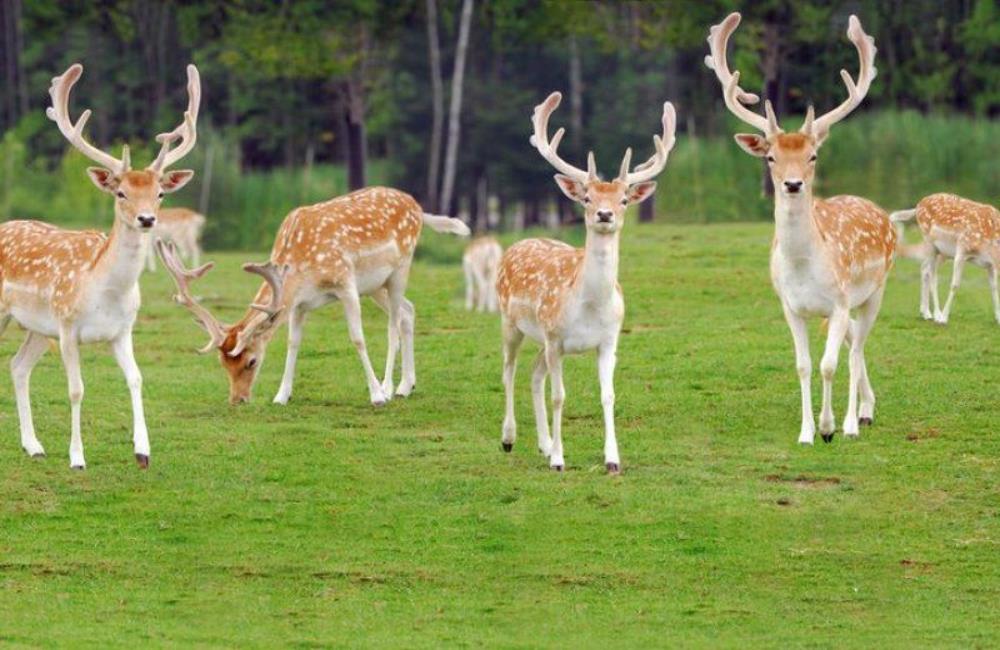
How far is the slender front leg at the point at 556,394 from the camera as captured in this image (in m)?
13.2

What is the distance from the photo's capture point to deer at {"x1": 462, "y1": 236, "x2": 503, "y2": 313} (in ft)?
76.1

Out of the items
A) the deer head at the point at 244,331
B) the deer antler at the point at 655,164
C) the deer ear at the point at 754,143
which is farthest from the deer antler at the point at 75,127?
the deer ear at the point at 754,143

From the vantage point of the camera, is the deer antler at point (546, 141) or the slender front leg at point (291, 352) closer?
the deer antler at point (546, 141)

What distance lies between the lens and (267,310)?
1599cm

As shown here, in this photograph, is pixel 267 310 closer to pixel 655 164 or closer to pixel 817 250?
pixel 655 164

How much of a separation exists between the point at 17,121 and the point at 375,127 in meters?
7.48

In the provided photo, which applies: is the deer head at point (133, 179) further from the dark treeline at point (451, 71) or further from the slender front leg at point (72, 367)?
the dark treeline at point (451, 71)

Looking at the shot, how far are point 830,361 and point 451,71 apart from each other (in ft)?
94.1

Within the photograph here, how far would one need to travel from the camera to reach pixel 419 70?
41719mm

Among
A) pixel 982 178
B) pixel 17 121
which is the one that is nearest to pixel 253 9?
pixel 17 121

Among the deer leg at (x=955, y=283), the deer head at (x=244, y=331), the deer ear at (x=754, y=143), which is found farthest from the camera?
the deer leg at (x=955, y=283)

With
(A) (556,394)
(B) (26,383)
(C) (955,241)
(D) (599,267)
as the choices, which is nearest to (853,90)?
(D) (599,267)

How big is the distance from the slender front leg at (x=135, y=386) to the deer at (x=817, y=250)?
390 centimetres

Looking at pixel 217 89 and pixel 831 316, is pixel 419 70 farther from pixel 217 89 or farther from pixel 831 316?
pixel 831 316
